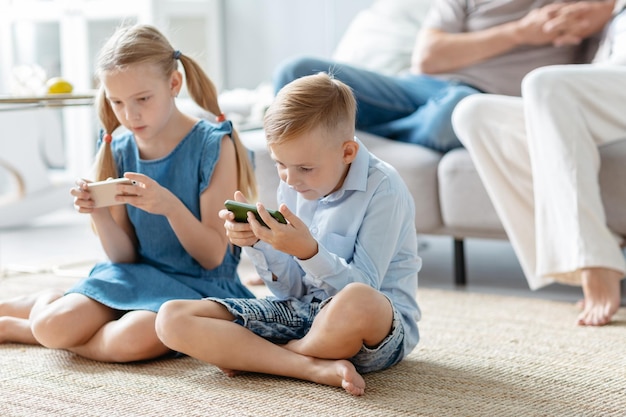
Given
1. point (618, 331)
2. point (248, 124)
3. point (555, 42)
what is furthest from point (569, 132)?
point (248, 124)

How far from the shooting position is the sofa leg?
2.54 metres

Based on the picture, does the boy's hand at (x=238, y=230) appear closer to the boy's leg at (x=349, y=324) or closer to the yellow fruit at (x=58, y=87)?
the boy's leg at (x=349, y=324)

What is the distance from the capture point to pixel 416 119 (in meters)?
2.52

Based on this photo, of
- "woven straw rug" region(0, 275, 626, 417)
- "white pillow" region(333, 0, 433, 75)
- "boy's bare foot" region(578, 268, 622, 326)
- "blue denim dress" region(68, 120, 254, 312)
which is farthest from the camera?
"white pillow" region(333, 0, 433, 75)

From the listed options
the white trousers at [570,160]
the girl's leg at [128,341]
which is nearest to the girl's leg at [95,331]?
the girl's leg at [128,341]

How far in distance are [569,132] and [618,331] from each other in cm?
44

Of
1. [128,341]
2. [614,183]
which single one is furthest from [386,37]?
→ [128,341]

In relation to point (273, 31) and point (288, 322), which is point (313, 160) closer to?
point (288, 322)

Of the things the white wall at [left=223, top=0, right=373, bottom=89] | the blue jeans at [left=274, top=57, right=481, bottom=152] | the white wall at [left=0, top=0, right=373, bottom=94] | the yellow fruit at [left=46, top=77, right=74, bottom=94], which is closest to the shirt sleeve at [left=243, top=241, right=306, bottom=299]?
the blue jeans at [left=274, top=57, right=481, bottom=152]

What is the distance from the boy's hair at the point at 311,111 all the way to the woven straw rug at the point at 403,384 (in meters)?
0.39

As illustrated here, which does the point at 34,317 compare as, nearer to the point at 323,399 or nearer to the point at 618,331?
the point at 323,399

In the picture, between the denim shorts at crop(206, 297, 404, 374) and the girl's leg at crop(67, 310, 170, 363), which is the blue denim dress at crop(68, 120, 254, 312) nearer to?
the girl's leg at crop(67, 310, 170, 363)

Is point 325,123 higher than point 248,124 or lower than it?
higher

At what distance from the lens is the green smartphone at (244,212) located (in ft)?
4.51
